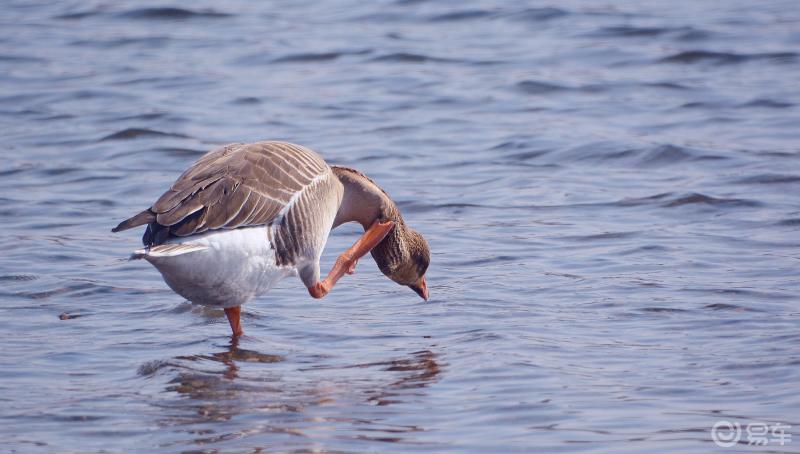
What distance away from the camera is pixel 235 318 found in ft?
21.8

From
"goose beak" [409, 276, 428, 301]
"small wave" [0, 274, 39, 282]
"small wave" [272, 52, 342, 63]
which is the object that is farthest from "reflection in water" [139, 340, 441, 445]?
"small wave" [272, 52, 342, 63]

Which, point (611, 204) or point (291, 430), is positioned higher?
point (291, 430)

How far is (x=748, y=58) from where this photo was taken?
14.7m

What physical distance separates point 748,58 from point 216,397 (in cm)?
1079

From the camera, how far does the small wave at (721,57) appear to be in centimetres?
1464

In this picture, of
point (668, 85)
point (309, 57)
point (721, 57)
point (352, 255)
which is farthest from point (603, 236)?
point (309, 57)

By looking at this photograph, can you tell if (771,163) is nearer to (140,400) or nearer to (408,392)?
(408,392)

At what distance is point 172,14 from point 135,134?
6.27 meters

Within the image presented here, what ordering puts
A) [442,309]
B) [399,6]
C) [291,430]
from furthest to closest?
[399,6] → [442,309] → [291,430]

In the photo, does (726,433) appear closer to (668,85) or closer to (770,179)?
(770,179)

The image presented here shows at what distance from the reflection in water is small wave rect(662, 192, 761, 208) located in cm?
389

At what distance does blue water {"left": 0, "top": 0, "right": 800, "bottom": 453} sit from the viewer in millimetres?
5387

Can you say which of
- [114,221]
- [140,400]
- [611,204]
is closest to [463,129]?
[611,204]

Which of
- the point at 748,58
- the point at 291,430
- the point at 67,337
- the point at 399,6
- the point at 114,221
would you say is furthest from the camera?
the point at 399,6
